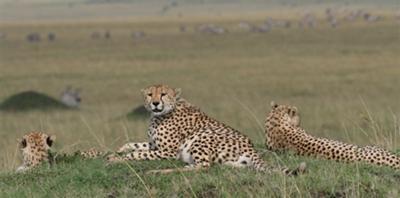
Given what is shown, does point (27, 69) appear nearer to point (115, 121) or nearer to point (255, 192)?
point (115, 121)

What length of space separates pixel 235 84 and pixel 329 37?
2809 centimetres

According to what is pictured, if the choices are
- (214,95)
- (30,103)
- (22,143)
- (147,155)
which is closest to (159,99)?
(147,155)

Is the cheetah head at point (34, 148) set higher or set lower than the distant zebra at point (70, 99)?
higher

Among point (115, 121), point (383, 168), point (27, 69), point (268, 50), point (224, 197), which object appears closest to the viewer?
point (224, 197)

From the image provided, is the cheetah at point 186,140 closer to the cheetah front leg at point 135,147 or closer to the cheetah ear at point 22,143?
the cheetah front leg at point 135,147

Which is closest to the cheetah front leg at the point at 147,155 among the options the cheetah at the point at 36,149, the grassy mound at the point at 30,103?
the cheetah at the point at 36,149

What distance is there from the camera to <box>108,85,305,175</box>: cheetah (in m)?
7.62

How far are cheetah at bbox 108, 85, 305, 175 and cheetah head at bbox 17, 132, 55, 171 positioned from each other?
24.5 inches

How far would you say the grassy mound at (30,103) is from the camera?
2253 cm

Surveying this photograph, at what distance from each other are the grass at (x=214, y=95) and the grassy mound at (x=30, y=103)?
41 cm

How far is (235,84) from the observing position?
2991cm

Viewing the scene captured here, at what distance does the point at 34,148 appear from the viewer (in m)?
8.48

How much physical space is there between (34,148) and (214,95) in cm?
1843

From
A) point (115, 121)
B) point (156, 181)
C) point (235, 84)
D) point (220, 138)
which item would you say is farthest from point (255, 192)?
point (235, 84)
